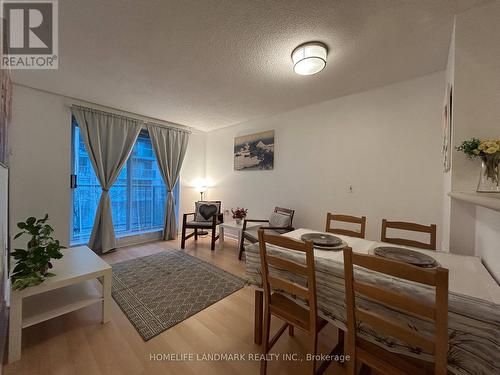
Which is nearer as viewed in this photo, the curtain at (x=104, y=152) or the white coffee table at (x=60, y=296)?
the white coffee table at (x=60, y=296)

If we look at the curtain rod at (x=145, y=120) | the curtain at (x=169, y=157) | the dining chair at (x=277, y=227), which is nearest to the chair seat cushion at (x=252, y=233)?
the dining chair at (x=277, y=227)

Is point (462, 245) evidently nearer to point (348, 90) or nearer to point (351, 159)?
point (351, 159)

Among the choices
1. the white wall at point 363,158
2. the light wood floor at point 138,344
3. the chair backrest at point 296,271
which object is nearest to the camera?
the chair backrest at point 296,271

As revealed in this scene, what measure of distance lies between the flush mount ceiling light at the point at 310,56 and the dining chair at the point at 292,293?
1535mm

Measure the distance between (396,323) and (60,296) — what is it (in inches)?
96.5

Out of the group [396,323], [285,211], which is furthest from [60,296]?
[285,211]

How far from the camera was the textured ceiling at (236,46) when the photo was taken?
140 centimetres

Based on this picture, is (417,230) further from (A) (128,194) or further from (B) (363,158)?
(A) (128,194)

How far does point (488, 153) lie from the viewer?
1.20 meters

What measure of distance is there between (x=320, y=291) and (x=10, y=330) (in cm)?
205

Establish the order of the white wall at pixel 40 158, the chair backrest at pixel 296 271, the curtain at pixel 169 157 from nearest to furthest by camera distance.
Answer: the chair backrest at pixel 296 271 < the white wall at pixel 40 158 < the curtain at pixel 169 157

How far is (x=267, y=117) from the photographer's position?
372 cm

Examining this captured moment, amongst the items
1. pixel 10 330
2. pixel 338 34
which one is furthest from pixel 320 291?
pixel 10 330

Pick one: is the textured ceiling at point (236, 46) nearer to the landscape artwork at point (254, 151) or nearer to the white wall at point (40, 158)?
the white wall at point (40, 158)
